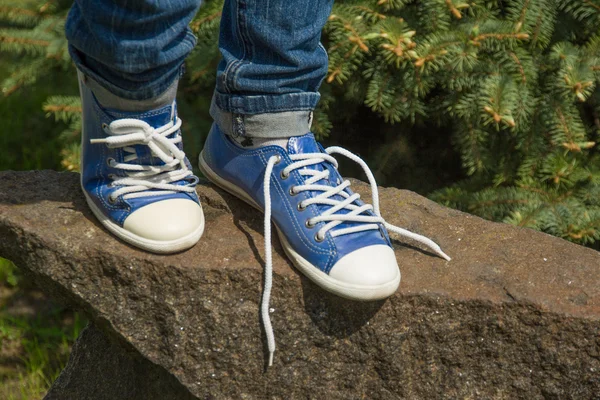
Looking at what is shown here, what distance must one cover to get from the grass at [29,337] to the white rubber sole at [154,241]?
1.21 meters

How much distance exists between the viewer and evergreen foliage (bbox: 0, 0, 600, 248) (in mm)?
2266

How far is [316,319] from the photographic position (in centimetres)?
164

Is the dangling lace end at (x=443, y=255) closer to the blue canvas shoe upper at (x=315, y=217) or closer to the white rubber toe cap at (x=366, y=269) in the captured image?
the blue canvas shoe upper at (x=315, y=217)

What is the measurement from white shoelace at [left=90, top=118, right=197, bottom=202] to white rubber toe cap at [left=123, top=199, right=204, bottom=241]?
47 millimetres

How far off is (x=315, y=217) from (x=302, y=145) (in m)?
0.19

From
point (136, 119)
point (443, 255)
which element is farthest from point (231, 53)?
point (443, 255)

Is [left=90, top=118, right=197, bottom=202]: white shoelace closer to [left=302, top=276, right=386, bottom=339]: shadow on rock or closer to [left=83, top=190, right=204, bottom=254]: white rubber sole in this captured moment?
[left=83, top=190, right=204, bottom=254]: white rubber sole

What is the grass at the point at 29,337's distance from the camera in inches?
104

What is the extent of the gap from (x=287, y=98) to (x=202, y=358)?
0.60m

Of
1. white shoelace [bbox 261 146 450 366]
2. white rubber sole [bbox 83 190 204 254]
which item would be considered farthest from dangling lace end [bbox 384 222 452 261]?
white rubber sole [bbox 83 190 204 254]

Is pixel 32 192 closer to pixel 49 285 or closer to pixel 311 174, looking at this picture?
pixel 49 285

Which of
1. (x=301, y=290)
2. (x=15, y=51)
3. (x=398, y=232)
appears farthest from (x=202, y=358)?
(x=15, y=51)

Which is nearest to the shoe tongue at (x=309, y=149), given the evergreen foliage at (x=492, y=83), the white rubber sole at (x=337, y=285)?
the white rubber sole at (x=337, y=285)

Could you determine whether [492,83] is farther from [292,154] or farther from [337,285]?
[337,285]
